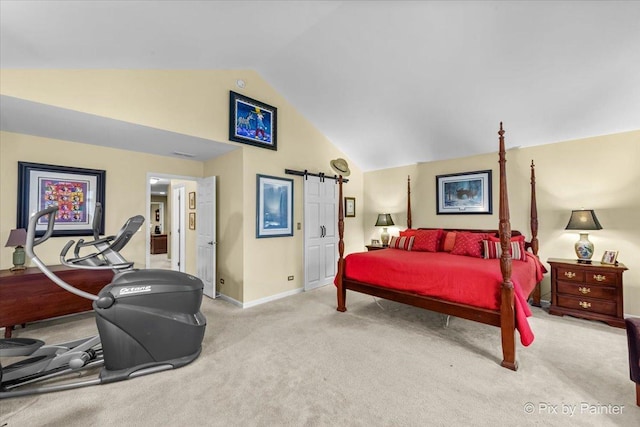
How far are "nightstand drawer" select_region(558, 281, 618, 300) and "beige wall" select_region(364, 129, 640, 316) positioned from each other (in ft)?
1.60

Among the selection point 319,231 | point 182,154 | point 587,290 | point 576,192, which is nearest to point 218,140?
point 182,154

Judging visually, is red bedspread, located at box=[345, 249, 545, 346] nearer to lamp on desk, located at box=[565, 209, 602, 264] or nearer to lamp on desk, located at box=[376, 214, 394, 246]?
lamp on desk, located at box=[565, 209, 602, 264]

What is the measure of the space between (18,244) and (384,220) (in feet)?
17.4

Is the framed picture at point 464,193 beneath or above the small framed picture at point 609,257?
above

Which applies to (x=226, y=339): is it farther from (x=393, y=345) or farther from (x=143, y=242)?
(x=143, y=242)

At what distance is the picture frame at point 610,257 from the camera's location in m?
3.48

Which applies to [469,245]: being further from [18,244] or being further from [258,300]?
[18,244]

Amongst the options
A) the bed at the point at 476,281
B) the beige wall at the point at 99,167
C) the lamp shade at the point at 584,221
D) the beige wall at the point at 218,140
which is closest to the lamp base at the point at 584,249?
the lamp shade at the point at 584,221

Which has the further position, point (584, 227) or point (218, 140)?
point (218, 140)

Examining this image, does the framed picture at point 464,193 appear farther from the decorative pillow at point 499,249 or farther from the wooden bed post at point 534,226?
the decorative pillow at point 499,249

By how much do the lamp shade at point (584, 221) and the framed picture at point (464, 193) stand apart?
1.07m

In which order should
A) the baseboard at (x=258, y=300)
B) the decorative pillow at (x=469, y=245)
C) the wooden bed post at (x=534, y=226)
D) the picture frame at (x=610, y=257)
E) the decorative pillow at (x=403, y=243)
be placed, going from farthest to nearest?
the decorative pillow at (x=403, y=243) < the baseboard at (x=258, y=300) < the wooden bed post at (x=534, y=226) < the decorative pillow at (x=469, y=245) < the picture frame at (x=610, y=257)

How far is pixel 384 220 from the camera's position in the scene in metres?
5.67

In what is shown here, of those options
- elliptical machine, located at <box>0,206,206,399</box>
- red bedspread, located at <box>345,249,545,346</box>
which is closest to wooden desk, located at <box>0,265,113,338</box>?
elliptical machine, located at <box>0,206,206,399</box>
